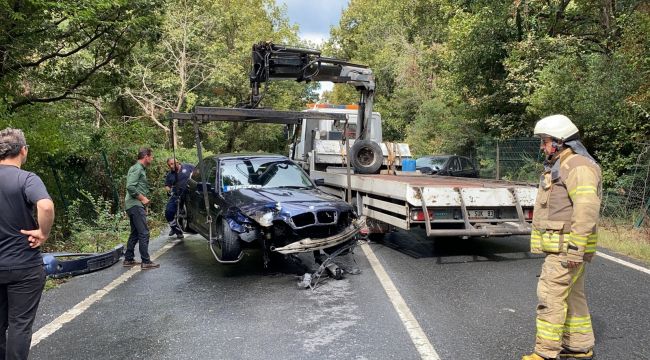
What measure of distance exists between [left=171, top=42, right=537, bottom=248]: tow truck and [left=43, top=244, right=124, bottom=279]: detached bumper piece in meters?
2.42

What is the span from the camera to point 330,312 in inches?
215

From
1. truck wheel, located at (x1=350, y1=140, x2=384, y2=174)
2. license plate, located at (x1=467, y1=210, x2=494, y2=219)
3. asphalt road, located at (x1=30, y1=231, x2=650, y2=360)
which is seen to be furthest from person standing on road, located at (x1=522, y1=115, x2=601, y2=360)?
truck wheel, located at (x1=350, y1=140, x2=384, y2=174)

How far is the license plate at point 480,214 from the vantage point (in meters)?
7.69

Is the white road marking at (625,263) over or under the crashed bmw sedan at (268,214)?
under

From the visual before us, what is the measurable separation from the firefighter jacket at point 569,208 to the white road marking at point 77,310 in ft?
15.1

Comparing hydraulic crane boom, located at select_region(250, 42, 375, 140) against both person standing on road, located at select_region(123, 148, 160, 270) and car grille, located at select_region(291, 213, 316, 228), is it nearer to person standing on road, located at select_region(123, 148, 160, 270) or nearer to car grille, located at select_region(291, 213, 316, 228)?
person standing on road, located at select_region(123, 148, 160, 270)

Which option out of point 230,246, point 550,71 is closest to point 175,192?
point 230,246

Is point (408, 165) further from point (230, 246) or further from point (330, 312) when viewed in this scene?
point (330, 312)

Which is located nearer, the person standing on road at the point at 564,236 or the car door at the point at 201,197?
the person standing on road at the point at 564,236

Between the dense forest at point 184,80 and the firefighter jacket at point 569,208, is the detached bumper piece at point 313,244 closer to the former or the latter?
the firefighter jacket at point 569,208

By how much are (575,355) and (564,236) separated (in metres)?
1.03

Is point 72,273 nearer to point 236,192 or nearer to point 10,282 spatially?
point 236,192

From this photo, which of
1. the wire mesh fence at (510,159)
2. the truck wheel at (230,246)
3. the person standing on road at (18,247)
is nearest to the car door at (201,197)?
the truck wheel at (230,246)

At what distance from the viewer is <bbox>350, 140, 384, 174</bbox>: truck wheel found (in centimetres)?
1135
